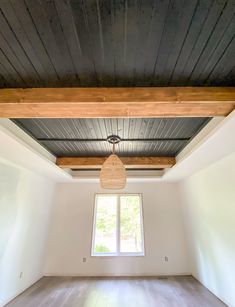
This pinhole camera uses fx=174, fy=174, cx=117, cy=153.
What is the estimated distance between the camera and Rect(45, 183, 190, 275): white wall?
4.43 metres

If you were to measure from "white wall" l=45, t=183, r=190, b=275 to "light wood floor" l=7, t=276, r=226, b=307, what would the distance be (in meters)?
0.29

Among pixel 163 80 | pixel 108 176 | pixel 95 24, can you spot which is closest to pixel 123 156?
pixel 108 176

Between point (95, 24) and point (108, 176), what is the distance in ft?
5.54

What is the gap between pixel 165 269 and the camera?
14.5ft

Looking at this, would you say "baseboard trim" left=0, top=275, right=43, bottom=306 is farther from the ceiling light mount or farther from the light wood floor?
the ceiling light mount

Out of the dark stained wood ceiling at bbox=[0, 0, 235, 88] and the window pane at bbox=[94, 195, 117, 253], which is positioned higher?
the dark stained wood ceiling at bbox=[0, 0, 235, 88]

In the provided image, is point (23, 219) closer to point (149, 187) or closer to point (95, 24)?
point (149, 187)

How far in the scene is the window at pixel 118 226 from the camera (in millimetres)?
4648

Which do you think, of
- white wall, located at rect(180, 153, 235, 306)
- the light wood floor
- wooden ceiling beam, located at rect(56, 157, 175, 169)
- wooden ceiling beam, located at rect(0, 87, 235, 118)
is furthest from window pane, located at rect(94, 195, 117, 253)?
wooden ceiling beam, located at rect(0, 87, 235, 118)

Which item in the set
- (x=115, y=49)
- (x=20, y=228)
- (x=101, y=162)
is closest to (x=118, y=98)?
(x=115, y=49)

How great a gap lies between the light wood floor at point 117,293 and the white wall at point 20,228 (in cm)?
29

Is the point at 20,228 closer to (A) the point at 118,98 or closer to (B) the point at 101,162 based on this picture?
(B) the point at 101,162

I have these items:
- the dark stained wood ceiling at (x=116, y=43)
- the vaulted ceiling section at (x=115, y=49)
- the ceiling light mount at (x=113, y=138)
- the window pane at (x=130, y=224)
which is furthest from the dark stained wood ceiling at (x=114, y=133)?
the window pane at (x=130, y=224)

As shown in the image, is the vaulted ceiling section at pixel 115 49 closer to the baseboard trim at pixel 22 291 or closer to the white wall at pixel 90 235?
the baseboard trim at pixel 22 291
